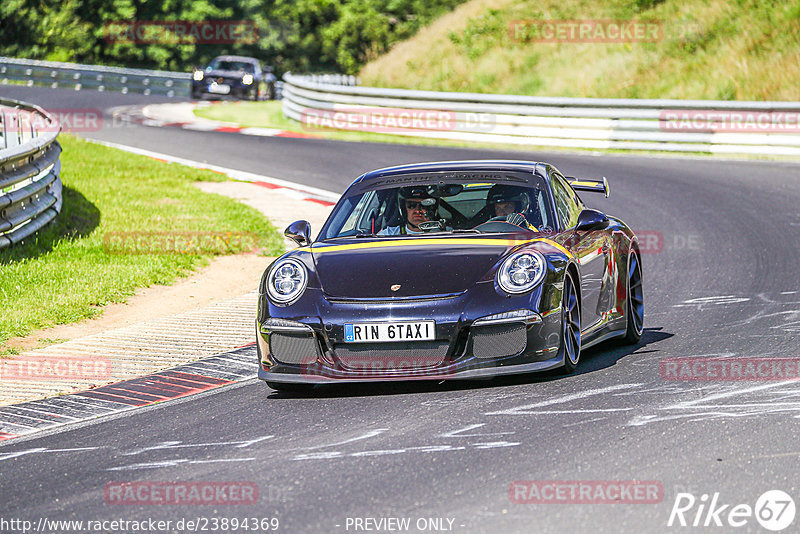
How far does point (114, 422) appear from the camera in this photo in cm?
701

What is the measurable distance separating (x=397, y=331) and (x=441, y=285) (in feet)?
1.26

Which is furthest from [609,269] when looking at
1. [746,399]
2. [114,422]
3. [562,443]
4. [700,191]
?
[700,191]

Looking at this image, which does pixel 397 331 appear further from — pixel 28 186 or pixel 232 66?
pixel 232 66

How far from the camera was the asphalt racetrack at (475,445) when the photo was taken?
4.90m

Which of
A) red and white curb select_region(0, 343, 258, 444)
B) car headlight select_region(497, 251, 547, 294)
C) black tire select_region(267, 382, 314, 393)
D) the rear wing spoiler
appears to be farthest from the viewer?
the rear wing spoiler

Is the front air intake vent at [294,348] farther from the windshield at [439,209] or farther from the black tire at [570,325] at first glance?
the black tire at [570,325]

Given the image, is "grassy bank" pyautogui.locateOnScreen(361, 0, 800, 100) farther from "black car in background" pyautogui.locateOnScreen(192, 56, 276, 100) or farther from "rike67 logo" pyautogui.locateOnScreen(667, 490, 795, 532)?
"rike67 logo" pyautogui.locateOnScreen(667, 490, 795, 532)

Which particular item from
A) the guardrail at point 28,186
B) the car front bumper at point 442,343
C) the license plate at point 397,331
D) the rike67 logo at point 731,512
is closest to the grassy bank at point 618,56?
the guardrail at point 28,186

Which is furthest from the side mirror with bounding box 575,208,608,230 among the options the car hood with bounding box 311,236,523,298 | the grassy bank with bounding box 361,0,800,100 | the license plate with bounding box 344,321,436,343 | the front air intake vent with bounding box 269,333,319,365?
the grassy bank with bounding box 361,0,800,100

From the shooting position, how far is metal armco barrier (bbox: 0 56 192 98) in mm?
43062

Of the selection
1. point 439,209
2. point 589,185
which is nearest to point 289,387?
point 439,209

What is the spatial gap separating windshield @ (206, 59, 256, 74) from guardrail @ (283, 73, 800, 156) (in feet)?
33.4

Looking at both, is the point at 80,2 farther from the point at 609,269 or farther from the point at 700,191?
the point at 609,269

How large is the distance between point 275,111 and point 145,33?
2749cm
